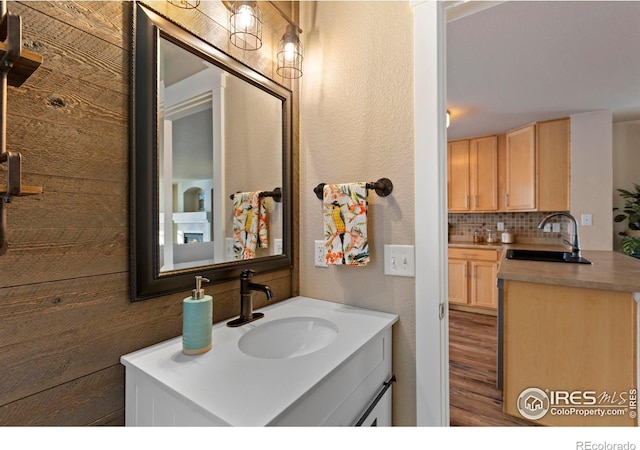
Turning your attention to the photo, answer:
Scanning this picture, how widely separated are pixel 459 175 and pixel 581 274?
275 centimetres

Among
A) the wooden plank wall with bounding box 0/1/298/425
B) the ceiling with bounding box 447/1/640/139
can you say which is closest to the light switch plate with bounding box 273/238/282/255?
the wooden plank wall with bounding box 0/1/298/425

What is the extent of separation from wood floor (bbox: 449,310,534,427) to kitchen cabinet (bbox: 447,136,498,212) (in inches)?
62.5

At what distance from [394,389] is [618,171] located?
4266 millimetres

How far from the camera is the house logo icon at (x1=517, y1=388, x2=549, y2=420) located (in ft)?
6.07

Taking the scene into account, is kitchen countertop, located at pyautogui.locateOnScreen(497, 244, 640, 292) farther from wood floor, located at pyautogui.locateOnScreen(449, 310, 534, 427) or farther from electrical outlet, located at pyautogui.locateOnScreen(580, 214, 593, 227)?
electrical outlet, located at pyautogui.locateOnScreen(580, 214, 593, 227)

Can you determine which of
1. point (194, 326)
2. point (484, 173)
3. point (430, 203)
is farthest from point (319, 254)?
point (484, 173)

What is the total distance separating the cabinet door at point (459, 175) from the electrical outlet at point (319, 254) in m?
3.51

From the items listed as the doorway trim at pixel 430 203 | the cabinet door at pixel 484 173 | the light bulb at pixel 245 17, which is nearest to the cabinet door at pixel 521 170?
the cabinet door at pixel 484 173

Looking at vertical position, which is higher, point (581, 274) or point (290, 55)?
point (290, 55)

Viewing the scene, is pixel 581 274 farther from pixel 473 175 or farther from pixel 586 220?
pixel 473 175

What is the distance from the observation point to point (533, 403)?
191 centimetres

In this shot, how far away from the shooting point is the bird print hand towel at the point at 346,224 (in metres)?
1.19
